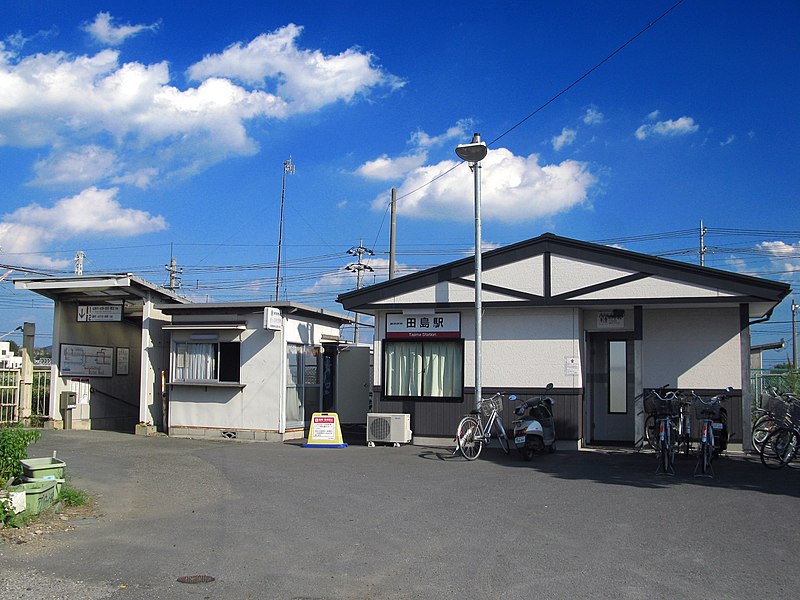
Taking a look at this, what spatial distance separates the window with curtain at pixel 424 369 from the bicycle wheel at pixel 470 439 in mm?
2288

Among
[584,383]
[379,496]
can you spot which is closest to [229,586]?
[379,496]

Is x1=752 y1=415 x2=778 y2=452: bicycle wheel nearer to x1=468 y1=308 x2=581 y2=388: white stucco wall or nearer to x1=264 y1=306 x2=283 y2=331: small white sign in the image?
x1=468 y1=308 x2=581 y2=388: white stucco wall

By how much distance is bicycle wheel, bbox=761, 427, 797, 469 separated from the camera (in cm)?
1242

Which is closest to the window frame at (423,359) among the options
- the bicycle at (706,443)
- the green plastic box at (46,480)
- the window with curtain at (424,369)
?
the window with curtain at (424,369)

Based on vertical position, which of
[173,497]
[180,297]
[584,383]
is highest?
[180,297]

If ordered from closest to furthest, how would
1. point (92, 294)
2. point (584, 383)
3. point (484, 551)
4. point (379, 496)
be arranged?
1. point (484, 551)
2. point (379, 496)
3. point (584, 383)
4. point (92, 294)

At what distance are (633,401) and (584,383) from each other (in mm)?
1138

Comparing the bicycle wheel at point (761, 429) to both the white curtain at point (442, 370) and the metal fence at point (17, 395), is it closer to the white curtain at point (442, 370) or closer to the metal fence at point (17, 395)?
the white curtain at point (442, 370)

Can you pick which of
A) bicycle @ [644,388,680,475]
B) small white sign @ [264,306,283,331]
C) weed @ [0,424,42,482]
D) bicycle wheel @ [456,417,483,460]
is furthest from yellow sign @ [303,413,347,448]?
weed @ [0,424,42,482]

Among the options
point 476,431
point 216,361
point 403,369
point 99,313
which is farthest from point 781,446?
point 99,313

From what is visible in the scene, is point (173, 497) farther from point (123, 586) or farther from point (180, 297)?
point (180, 297)

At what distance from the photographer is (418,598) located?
5.79m

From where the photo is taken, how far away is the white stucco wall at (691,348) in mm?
15258

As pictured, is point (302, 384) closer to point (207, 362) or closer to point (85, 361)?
point (207, 362)
